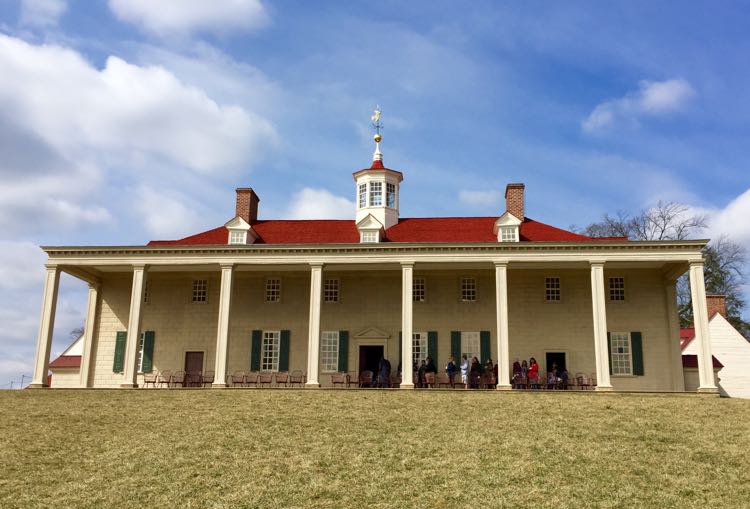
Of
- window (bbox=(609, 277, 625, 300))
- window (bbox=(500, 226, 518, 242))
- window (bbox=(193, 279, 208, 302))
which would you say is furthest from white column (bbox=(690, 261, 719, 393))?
window (bbox=(193, 279, 208, 302))

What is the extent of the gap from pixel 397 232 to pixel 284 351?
744 cm

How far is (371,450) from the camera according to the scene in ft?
53.8

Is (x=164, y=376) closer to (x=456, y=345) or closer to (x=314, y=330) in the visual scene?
(x=314, y=330)

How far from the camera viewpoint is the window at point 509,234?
30.5 meters

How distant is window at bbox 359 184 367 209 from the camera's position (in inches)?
1418

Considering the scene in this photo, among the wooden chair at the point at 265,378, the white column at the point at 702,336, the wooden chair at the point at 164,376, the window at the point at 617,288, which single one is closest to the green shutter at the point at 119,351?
the wooden chair at the point at 164,376

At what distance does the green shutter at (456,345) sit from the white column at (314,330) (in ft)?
19.6

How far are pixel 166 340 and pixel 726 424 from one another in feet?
74.4

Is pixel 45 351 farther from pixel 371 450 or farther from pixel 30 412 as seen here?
pixel 371 450

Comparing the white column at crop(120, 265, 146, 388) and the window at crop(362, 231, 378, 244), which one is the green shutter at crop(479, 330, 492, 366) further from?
the white column at crop(120, 265, 146, 388)

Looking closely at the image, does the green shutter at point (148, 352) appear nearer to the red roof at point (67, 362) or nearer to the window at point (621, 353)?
the red roof at point (67, 362)

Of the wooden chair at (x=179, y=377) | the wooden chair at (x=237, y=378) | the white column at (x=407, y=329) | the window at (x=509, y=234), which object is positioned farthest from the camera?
the wooden chair at (x=179, y=377)

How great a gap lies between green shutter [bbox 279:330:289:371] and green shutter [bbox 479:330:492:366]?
27.2 feet

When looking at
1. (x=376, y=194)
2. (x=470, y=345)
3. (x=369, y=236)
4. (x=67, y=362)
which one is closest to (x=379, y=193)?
(x=376, y=194)
